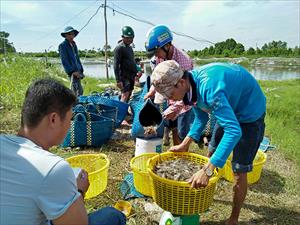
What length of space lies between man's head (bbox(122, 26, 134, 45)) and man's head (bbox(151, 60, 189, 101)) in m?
3.60

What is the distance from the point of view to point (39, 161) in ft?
3.56

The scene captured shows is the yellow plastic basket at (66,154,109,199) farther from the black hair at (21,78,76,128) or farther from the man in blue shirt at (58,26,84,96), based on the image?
the man in blue shirt at (58,26,84,96)

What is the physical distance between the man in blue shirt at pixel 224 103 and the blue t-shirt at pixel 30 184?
1.08m

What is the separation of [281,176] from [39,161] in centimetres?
344

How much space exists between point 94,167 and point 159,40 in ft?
5.06

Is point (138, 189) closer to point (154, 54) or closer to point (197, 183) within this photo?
point (197, 183)

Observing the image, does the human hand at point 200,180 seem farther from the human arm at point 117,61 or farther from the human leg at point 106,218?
the human arm at point 117,61

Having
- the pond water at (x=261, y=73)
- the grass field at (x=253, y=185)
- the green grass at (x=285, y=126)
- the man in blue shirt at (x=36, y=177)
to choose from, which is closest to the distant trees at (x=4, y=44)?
the pond water at (x=261, y=73)

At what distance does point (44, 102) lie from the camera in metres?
1.27

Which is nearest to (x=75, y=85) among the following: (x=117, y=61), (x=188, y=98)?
(x=117, y=61)

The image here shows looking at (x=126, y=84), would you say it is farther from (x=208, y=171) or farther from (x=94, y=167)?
(x=208, y=171)

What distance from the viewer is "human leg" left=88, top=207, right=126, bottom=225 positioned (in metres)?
1.56

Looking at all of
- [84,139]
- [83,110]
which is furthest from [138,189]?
[83,110]

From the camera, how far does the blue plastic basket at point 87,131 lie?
4219 millimetres
